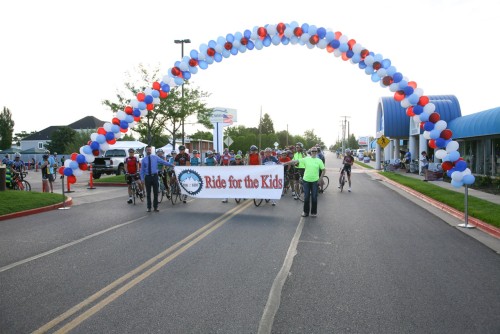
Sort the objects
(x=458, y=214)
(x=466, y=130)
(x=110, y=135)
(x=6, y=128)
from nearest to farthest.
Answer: (x=458, y=214) < (x=110, y=135) < (x=466, y=130) < (x=6, y=128)

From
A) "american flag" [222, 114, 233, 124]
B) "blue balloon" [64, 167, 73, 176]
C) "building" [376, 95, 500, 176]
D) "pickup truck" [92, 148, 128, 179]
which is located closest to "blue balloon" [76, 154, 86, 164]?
"blue balloon" [64, 167, 73, 176]

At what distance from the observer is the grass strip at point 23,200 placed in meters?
11.8

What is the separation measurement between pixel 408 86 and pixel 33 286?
1035cm

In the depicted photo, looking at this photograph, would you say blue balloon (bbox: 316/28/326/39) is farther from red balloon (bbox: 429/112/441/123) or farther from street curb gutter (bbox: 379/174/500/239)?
street curb gutter (bbox: 379/174/500/239)

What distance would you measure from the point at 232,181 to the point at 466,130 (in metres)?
16.8

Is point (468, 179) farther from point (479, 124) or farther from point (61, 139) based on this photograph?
point (61, 139)

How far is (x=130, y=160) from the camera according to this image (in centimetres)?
1387

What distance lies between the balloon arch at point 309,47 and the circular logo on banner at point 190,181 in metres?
2.60

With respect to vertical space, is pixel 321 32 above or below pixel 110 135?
above

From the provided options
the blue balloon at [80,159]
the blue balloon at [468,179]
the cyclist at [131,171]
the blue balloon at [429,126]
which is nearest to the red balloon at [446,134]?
the blue balloon at [429,126]

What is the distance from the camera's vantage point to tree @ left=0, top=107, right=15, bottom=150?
321 feet

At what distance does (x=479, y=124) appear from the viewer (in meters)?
21.1

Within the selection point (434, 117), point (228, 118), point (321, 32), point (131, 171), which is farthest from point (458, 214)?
point (228, 118)

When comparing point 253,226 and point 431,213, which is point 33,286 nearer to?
point 253,226
